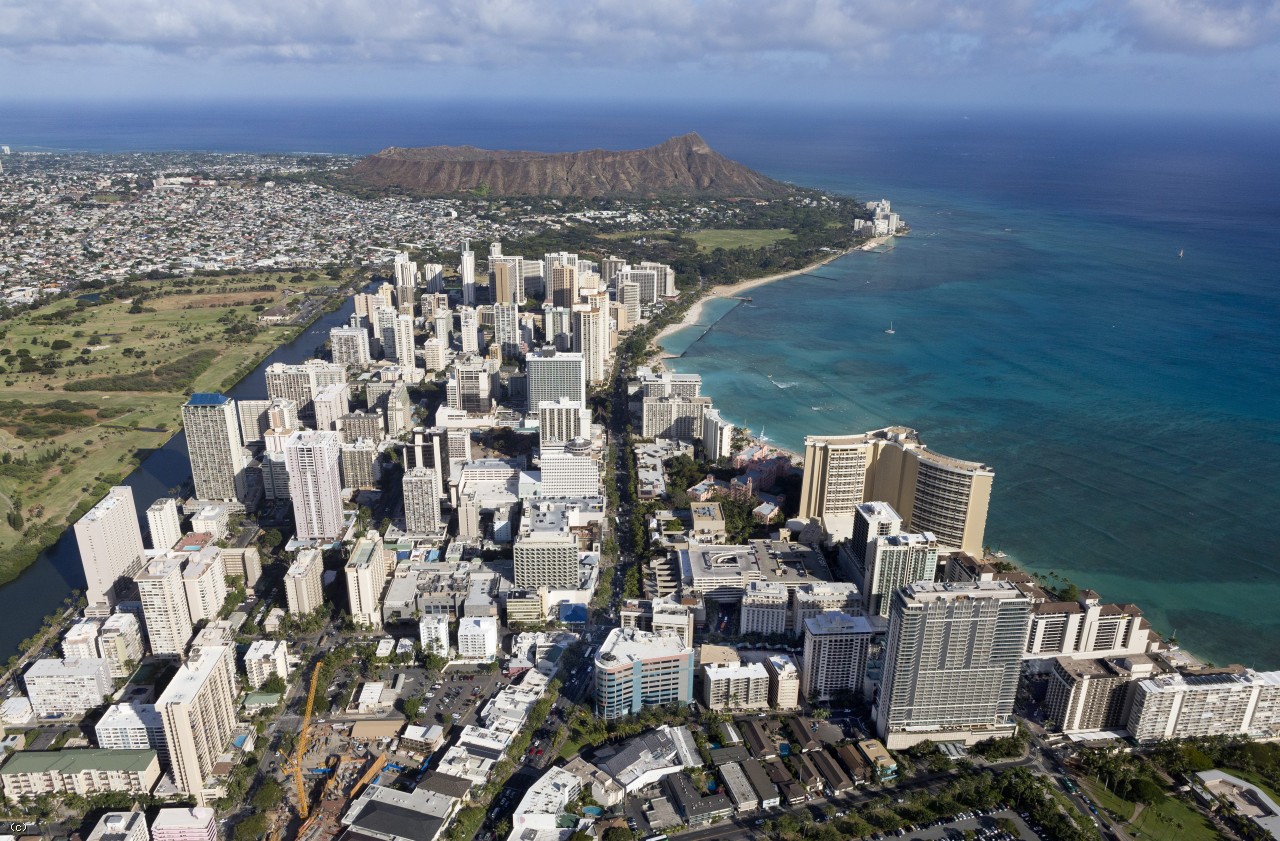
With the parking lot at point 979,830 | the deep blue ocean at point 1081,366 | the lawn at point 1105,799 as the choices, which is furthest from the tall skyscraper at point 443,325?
the lawn at point 1105,799

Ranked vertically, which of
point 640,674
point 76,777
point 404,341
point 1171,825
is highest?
point 404,341

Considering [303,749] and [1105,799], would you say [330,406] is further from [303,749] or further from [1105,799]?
[1105,799]

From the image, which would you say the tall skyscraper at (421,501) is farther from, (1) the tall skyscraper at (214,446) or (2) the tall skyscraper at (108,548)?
(2) the tall skyscraper at (108,548)

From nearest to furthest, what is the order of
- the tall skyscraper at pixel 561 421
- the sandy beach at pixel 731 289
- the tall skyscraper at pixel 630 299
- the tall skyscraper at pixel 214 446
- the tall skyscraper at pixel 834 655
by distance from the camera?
the tall skyscraper at pixel 834 655
the tall skyscraper at pixel 214 446
the tall skyscraper at pixel 561 421
the sandy beach at pixel 731 289
the tall skyscraper at pixel 630 299

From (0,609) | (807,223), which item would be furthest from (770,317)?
(0,609)

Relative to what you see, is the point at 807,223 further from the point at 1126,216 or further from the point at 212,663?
the point at 212,663

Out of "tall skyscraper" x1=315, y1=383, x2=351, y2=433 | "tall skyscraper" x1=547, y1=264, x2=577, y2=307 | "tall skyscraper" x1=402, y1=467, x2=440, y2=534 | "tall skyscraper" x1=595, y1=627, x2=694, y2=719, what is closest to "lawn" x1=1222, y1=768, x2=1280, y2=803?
"tall skyscraper" x1=595, y1=627, x2=694, y2=719

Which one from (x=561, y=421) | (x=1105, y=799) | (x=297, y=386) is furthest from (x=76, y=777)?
(x=297, y=386)

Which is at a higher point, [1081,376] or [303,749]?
[1081,376]
